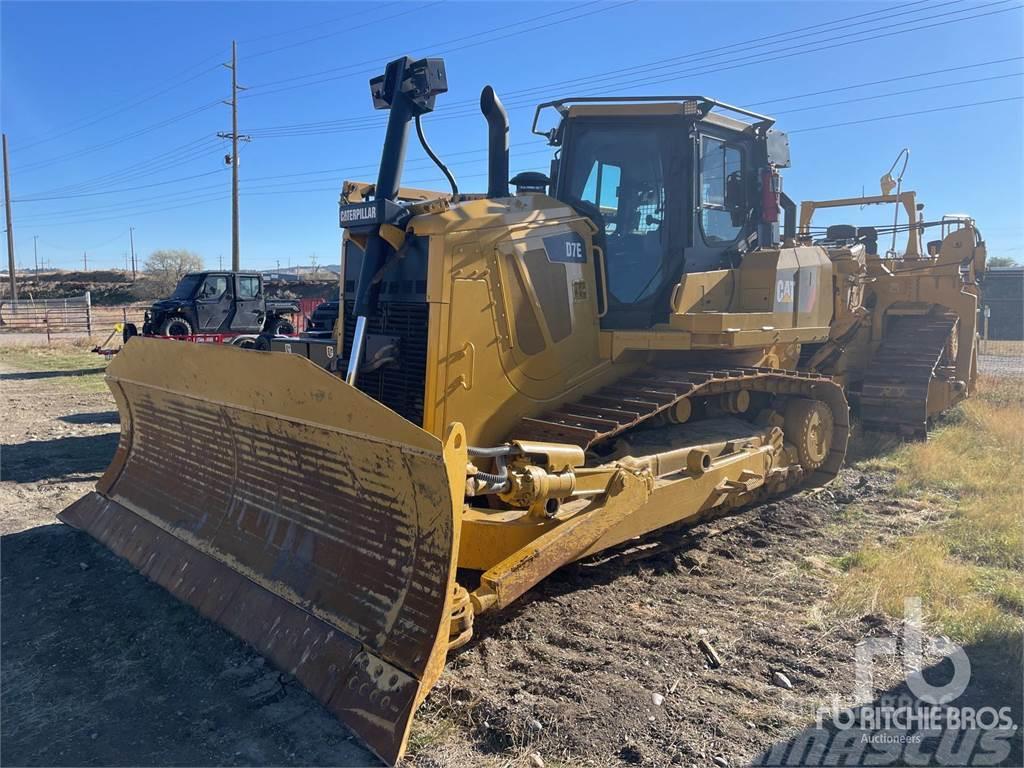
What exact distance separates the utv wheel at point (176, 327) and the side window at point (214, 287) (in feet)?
2.79

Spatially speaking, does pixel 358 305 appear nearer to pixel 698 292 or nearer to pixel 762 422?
pixel 698 292

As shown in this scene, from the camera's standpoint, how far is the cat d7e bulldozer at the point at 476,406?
11.7ft

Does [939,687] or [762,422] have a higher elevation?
[762,422]

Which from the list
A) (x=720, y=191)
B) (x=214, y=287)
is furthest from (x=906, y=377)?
(x=214, y=287)

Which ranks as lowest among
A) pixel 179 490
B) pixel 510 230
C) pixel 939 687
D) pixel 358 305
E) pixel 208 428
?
pixel 939 687

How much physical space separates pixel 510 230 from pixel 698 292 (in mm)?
1646

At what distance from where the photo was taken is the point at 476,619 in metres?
4.24

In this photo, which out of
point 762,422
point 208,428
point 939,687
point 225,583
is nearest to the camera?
point 939,687

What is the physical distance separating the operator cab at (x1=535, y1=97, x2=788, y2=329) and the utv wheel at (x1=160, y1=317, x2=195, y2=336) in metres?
14.3

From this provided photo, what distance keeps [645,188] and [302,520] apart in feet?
11.4

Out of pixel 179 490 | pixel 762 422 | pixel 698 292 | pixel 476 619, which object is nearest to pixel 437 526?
pixel 476 619

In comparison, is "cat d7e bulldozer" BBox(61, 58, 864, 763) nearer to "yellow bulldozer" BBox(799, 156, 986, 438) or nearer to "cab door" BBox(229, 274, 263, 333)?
"yellow bulldozer" BBox(799, 156, 986, 438)

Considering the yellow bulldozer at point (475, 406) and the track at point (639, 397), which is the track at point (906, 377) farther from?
the track at point (639, 397)

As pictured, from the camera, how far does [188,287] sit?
1866cm
